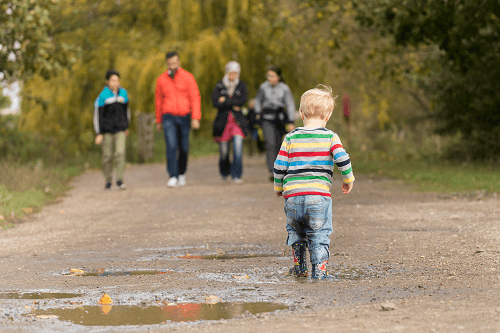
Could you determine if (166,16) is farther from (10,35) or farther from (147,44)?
(10,35)

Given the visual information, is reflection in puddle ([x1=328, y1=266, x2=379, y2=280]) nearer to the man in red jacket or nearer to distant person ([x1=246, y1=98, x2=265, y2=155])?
the man in red jacket

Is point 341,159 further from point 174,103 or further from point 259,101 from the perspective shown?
point 259,101

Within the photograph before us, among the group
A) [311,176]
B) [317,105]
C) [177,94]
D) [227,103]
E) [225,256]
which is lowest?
[225,256]

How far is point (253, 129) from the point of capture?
55.4 ft

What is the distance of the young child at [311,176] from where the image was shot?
17.7 feet

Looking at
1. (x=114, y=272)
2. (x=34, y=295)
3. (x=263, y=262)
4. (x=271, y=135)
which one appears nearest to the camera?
(x=34, y=295)

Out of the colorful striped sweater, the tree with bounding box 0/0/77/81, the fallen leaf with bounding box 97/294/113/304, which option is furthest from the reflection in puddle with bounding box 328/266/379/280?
the tree with bounding box 0/0/77/81

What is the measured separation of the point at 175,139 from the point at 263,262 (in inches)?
278

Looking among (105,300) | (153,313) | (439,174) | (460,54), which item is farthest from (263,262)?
(460,54)

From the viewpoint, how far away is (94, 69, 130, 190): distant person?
1255 centimetres

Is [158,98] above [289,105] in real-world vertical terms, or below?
above

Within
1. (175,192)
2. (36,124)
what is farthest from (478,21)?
(36,124)

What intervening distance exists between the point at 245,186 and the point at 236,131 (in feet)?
3.49

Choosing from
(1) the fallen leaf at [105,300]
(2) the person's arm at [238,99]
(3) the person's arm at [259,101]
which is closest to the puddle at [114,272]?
(1) the fallen leaf at [105,300]
